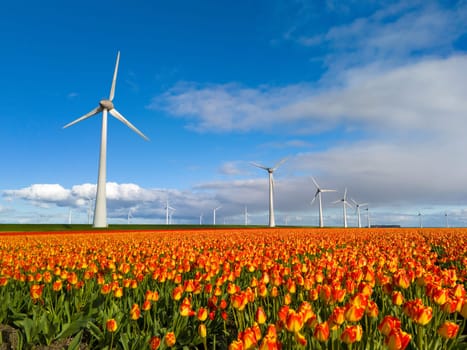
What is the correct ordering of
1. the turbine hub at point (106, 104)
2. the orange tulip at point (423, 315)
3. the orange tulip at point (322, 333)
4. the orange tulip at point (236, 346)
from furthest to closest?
1. the turbine hub at point (106, 104)
2. the orange tulip at point (423, 315)
3. the orange tulip at point (322, 333)
4. the orange tulip at point (236, 346)

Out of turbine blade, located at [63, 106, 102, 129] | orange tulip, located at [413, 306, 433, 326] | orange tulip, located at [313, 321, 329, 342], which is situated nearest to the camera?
orange tulip, located at [313, 321, 329, 342]

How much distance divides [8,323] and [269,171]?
3186 inches

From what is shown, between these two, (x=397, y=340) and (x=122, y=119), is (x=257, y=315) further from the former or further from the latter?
(x=122, y=119)

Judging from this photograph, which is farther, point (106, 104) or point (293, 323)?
point (106, 104)

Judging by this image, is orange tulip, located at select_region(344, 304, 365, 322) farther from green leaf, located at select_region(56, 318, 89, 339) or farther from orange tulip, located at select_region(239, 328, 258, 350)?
green leaf, located at select_region(56, 318, 89, 339)

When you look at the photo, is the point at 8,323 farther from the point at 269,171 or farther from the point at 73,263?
the point at 269,171

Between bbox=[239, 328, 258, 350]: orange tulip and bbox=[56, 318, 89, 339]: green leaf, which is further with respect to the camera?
bbox=[56, 318, 89, 339]: green leaf

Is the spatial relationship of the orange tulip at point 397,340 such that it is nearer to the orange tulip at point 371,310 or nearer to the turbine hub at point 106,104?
the orange tulip at point 371,310

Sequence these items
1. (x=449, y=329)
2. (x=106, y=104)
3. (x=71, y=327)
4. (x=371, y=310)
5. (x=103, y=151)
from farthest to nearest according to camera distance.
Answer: (x=106, y=104), (x=103, y=151), (x=71, y=327), (x=371, y=310), (x=449, y=329)

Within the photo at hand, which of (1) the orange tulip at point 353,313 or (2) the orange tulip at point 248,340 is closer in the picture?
(2) the orange tulip at point 248,340

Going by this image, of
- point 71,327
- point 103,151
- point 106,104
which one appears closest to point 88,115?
point 106,104

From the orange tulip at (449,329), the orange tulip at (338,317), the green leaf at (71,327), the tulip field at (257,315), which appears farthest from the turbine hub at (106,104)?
the orange tulip at (449,329)

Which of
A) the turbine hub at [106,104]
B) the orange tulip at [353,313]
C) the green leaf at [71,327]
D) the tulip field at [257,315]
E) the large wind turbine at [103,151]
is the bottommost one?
the green leaf at [71,327]

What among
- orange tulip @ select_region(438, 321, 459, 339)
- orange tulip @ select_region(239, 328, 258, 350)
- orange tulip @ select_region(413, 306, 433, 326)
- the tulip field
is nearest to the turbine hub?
the tulip field
